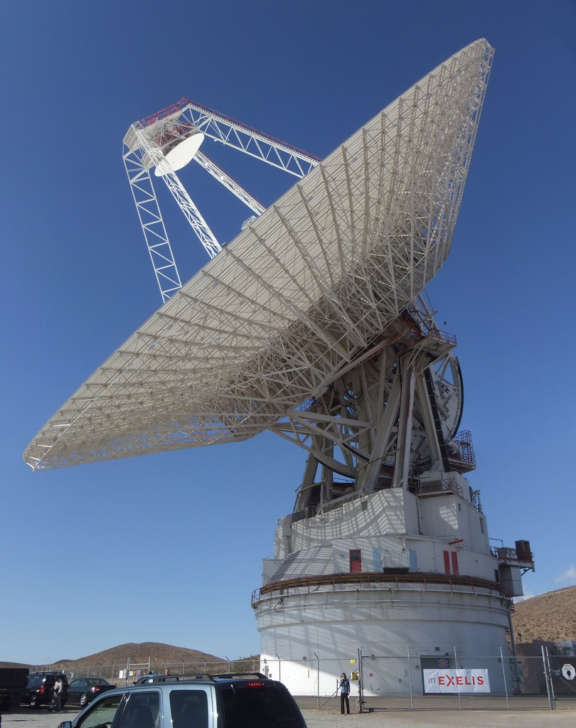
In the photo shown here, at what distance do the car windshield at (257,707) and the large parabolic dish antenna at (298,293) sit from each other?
22303 millimetres

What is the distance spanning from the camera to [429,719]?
80.5ft

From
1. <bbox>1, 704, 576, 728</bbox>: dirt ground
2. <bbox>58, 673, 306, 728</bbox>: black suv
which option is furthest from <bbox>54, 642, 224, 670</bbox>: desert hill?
<bbox>58, 673, 306, 728</bbox>: black suv

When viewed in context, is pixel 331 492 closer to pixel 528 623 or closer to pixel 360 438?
pixel 360 438

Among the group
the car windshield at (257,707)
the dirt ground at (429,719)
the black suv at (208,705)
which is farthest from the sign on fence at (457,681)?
the black suv at (208,705)

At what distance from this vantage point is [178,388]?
124 ft

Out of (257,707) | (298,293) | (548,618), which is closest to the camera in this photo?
(257,707)

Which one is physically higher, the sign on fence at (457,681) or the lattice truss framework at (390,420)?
the lattice truss framework at (390,420)

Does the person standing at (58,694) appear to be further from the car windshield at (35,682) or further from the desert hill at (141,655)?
the desert hill at (141,655)

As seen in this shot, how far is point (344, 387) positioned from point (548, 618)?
62.1 m

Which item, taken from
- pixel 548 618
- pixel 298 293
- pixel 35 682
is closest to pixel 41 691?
pixel 35 682

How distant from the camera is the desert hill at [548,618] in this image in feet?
264

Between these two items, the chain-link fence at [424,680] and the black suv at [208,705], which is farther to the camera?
the chain-link fence at [424,680]

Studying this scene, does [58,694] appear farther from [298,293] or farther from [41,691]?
[298,293]

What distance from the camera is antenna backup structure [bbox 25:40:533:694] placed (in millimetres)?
31234
